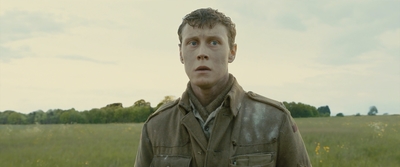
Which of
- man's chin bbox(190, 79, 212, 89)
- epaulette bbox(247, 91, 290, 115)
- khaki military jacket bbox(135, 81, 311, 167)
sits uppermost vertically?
man's chin bbox(190, 79, 212, 89)

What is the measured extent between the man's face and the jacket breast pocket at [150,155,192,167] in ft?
1.97

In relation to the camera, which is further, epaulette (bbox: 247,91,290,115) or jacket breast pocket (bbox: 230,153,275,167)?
epaulette (bbox: 247,91,290,115)

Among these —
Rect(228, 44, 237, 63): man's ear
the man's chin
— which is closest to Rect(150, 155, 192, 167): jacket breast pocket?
the man's chin

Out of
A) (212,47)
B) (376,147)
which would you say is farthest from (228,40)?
(376,147)

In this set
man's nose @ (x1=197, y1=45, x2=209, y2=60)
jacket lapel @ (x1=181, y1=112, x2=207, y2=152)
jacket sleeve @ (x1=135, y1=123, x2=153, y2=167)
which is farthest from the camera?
jacket sleeve @ (x1=135, y1=123, x2=153, y2=167)

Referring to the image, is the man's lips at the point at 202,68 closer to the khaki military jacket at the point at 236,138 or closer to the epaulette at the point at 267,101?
the khaki military jacket at the point at 236,138

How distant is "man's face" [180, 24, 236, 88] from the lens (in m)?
3.19

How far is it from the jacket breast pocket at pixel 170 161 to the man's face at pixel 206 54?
0.60 m

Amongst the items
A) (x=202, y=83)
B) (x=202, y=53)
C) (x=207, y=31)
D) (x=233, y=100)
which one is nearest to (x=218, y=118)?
(x=233, y=100)

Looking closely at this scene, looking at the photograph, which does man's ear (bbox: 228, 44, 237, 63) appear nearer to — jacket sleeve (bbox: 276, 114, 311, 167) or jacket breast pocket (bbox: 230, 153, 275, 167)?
jacket sleeve (bbox: 276, 114, 311, 167)

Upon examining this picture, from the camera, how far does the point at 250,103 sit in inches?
137

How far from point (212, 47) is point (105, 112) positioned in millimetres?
64024

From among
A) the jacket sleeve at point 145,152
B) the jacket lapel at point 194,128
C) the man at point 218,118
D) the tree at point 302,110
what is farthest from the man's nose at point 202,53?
the tree at point 302,110

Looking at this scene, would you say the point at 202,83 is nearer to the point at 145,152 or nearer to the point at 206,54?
the point at 206,54
